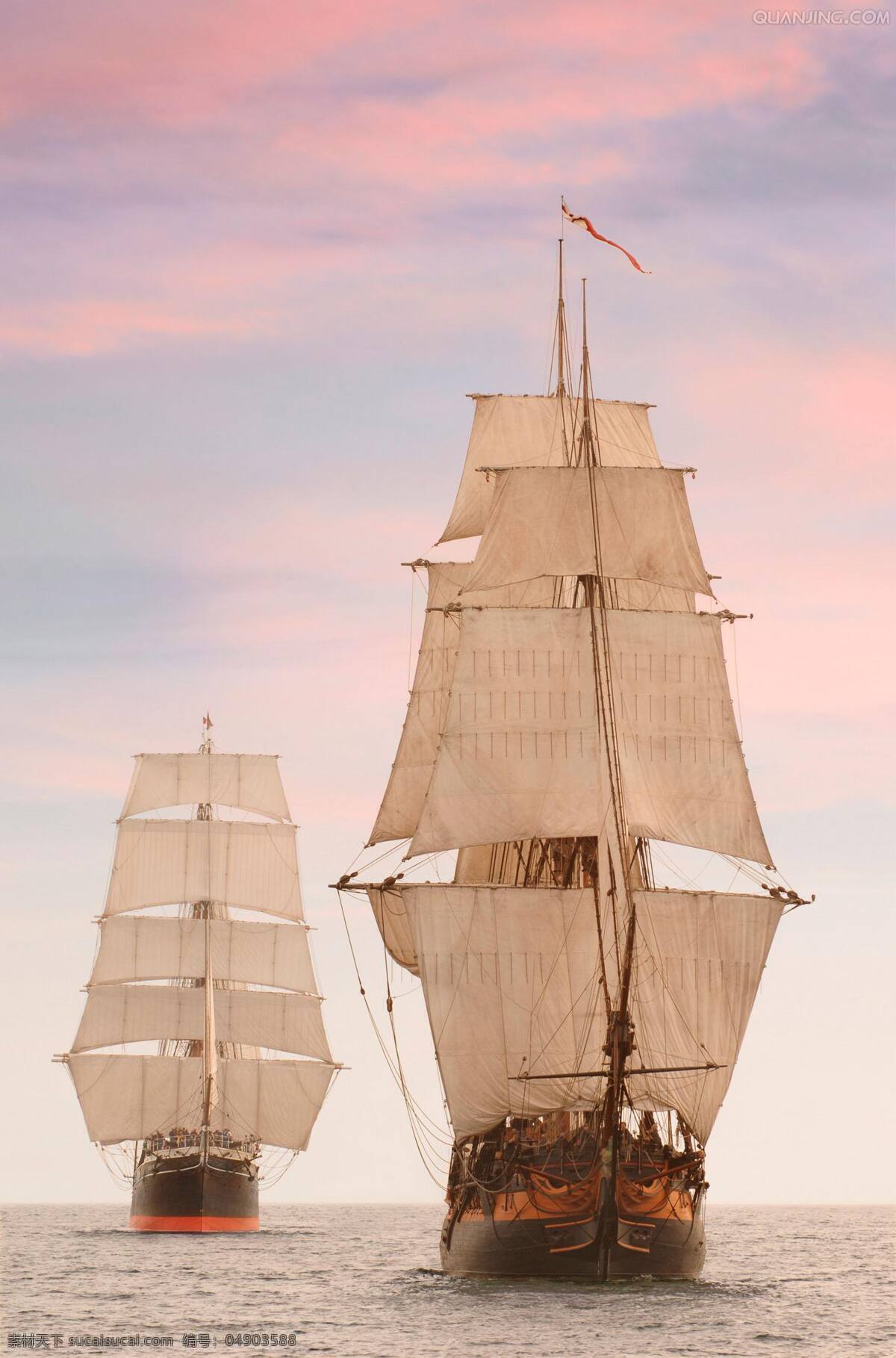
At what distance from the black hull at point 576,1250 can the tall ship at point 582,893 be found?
7 centimetres

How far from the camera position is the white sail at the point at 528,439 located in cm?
7712

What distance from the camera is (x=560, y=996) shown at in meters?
62.1

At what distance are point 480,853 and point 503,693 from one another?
9.19 m

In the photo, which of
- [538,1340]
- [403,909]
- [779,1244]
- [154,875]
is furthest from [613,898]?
[154,875]

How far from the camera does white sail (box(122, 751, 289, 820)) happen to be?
122125mm

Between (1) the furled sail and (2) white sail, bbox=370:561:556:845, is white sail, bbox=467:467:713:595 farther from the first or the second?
(1) the furled sail

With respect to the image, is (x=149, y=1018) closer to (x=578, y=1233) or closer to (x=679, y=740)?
(x=679, y=740)

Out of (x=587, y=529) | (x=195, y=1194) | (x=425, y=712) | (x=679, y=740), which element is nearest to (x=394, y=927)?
(x=425, y=712)

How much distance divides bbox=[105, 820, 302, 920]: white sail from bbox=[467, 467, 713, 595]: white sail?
54065 millimetres

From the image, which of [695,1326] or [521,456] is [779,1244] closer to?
[521,456]

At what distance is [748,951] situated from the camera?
64125 mm

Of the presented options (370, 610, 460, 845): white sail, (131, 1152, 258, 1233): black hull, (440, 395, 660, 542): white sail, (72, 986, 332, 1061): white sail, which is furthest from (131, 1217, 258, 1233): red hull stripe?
(440, 395, 660, 542): white sail

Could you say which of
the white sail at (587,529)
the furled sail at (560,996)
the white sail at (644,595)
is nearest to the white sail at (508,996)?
the furled sail at (560,996)

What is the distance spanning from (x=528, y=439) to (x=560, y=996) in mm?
24525
